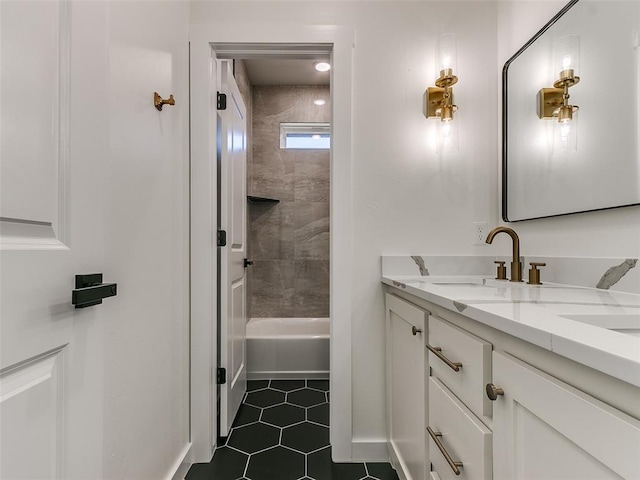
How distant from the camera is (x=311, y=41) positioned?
62.2 inches

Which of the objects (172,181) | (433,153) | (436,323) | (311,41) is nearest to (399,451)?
(436,323)

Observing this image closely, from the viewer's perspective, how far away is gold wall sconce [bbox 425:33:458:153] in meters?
1.55

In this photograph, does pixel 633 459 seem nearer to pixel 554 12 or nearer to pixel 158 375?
pixel 158 375

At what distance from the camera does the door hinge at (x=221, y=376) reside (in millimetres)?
1690

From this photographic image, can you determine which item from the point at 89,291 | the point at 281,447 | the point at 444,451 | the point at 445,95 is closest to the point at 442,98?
the point at 445,95

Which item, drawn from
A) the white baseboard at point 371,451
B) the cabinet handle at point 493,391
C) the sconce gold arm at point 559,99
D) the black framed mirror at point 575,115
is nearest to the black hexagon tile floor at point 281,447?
the white baseboard at point 371,451

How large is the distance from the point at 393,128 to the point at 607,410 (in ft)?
4.60

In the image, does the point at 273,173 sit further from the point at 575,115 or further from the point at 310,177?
the point at 575,115

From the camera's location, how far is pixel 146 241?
1.16 meters

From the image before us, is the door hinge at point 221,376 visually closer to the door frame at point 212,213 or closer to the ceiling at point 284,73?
the door frame at point 212,213

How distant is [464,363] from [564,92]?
1.10 meters

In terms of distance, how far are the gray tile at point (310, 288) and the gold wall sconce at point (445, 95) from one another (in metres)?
1.90

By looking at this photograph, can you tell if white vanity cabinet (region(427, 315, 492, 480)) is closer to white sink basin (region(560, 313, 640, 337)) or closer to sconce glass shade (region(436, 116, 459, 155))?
white sink basin (region(560, 313, 640, 337))

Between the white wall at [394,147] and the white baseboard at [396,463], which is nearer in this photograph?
the white baseboard at [396,463]
